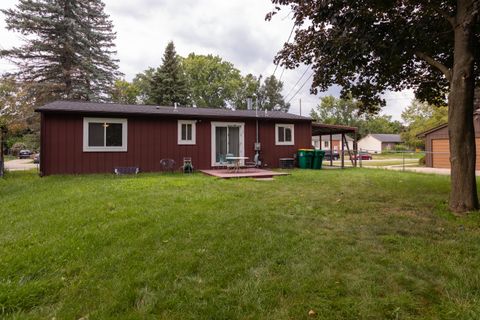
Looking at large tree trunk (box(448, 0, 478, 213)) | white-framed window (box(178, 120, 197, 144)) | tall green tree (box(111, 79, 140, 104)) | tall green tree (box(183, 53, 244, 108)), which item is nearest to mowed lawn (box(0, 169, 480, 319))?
large tree trunk (box(448, 0, 478, 213))

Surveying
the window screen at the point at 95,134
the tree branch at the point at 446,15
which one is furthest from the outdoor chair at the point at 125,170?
the tree branch at the point at 446,15

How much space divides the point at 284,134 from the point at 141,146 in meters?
6.56

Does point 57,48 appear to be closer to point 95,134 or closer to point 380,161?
point 95,134

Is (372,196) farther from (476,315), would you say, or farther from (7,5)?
(7,5)

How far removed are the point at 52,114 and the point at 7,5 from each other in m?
16.5

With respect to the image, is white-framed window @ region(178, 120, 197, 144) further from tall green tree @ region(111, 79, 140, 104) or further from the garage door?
tall green tree @ region(111, 79, 140, 104)

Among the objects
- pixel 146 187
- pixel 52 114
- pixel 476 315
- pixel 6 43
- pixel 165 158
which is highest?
pixel 6 43

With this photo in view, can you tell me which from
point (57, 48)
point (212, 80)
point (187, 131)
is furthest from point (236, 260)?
point (212, 80)

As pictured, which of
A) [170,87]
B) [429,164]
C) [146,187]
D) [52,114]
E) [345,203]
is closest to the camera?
[345,203]

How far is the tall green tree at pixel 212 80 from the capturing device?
40719 mm

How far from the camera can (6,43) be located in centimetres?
1992

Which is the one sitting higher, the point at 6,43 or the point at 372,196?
the point at 6,43

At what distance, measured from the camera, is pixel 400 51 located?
21.1 ft

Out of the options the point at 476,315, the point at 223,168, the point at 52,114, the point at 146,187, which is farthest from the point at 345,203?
the point at 52,114
